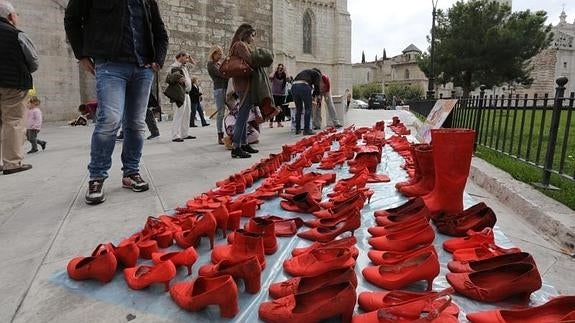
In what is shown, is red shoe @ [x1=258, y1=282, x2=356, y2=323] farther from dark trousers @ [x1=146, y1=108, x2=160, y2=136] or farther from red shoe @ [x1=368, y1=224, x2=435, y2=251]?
dark trousers @ [x1=146, y1=108, x2=160, y2=136]

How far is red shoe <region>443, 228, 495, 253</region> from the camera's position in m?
2.10

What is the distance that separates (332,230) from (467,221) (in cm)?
85

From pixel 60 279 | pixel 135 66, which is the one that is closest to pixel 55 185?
pixel 135 66

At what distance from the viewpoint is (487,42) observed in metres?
32.0

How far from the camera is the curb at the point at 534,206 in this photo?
2.55 m

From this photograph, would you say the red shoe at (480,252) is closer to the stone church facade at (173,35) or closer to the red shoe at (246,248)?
the red shoe at (246,248)

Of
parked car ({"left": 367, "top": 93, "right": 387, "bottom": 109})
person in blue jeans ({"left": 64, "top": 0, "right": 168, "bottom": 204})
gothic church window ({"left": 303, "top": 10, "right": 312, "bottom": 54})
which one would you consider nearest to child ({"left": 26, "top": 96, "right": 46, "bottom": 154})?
person in blue jeans ({"left": 64, "top": 0, "right": 168, "bottom": 204})

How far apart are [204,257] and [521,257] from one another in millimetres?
1548

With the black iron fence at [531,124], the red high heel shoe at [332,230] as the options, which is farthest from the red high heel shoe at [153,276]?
the black iron fence at [531,124]

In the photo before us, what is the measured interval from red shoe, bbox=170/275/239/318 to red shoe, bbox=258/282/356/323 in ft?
0.40

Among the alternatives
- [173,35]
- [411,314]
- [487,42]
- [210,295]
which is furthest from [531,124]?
[487,42]

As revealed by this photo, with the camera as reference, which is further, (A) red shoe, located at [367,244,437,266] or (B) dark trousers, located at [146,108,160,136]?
(B) dark trousers, located at [146,108,160,136]

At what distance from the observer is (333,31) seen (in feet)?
128

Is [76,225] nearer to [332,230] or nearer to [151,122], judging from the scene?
[332,230]
